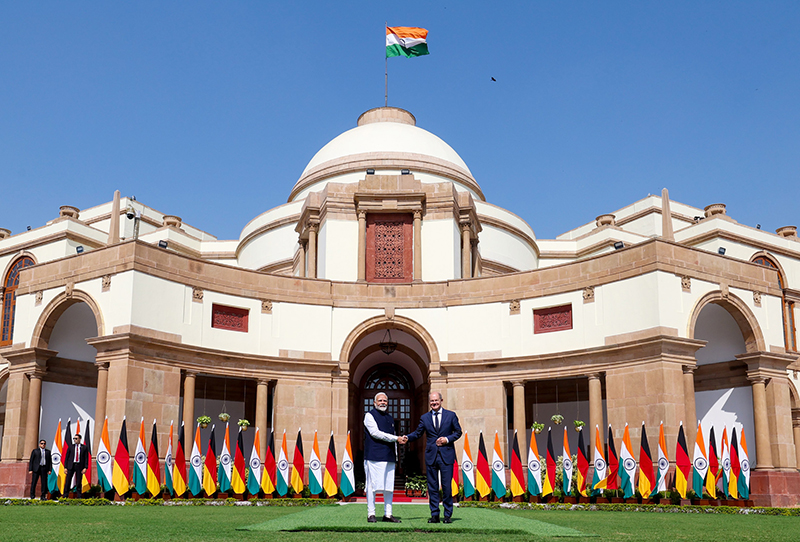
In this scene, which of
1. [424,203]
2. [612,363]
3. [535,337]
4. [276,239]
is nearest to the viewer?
[612,363]

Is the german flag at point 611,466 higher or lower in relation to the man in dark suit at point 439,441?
lower

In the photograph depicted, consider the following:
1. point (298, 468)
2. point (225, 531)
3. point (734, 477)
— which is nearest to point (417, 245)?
point (298, 468)

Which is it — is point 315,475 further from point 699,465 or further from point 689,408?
point 689,408

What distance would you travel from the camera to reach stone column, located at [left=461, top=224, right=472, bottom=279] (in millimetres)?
33938

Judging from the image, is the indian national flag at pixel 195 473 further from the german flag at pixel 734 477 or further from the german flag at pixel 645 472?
the german flag at pixel 734 477

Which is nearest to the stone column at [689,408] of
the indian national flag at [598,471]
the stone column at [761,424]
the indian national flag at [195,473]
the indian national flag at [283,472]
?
the indian national flag at [598,471]

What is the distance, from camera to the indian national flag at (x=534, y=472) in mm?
24578

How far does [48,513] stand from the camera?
1642cm

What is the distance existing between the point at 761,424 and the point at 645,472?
627 centimetres

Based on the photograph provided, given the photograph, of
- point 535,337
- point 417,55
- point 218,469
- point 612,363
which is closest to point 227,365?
point 218,469

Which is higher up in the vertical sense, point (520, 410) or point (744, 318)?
point (744, 318)

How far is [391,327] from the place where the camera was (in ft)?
99.2

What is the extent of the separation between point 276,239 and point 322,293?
11.4 metres

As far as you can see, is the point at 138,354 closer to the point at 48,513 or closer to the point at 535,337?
the point at 48,513
